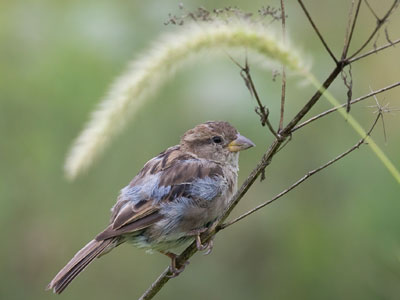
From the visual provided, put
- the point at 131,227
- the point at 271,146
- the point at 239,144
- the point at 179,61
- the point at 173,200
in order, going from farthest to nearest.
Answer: the point at 239,144
the point at 173,200
the point at 131,227
the point at 271,146
the point at 179,61

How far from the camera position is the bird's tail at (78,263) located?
3273mm

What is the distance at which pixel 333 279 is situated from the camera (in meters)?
4.42

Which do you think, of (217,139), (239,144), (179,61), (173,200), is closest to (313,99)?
(179,61)

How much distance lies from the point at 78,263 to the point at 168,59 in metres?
1.60

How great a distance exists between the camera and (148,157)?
4.80m

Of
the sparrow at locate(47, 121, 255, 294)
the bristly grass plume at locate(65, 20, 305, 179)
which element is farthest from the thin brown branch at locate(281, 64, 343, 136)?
the sparrow at locate(47, 121, 255, 294)

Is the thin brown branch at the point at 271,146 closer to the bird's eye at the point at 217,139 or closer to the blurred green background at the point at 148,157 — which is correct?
the bird's eye at the point at 217,139

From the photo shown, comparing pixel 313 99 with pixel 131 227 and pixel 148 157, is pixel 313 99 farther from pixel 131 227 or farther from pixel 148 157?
pixel 148 157

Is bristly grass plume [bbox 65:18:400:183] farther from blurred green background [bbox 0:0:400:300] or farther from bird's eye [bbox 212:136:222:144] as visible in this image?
bird's eye [bbox 212:136:222:144]

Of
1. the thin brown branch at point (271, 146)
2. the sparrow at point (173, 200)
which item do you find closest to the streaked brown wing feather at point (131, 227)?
the sparrow at point (173, 200)

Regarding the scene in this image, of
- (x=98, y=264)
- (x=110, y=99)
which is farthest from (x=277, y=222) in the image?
(x=110, y=99)

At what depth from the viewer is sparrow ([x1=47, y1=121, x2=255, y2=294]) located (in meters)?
3.70

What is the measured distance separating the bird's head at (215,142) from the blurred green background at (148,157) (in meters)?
0.08

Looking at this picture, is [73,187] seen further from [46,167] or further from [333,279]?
[333,279]
